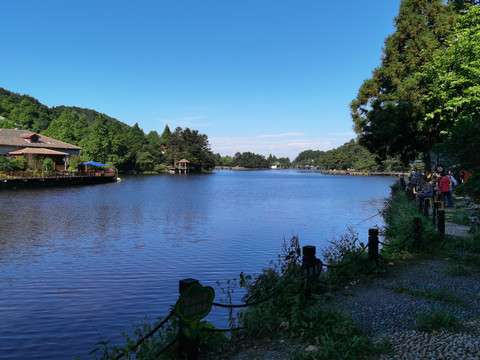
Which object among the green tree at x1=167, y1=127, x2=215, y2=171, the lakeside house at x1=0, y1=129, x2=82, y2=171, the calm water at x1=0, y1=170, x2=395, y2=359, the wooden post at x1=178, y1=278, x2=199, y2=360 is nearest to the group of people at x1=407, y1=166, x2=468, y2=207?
the calm water at x1=0, y1=170, x2=395, y2=359

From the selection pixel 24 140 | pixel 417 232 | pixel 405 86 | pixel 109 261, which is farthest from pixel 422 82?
pixel 24 140

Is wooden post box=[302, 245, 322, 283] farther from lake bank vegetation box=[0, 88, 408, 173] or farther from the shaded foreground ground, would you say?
lake bank vegetation box=[0, 88, 408, 173]

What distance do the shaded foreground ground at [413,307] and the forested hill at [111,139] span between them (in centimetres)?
8413

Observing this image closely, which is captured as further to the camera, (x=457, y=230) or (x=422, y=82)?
(x=422, y=82)

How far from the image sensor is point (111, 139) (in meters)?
94.2

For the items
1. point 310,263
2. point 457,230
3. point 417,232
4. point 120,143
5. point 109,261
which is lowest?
point 109,261

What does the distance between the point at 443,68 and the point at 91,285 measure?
2156 centimetres

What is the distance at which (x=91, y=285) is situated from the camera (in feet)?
33.1

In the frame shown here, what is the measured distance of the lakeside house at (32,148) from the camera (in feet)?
175

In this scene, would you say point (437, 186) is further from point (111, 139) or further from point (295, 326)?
point (111, 139)

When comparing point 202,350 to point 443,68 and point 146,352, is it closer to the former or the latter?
point 146,352

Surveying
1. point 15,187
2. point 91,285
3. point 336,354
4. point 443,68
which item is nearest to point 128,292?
point 91,285

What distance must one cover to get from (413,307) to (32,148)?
6233cm

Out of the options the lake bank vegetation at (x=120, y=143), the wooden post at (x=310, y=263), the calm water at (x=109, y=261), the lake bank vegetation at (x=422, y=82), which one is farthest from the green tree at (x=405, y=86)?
the lake bank vegetation at (x=120, y=143)
